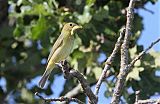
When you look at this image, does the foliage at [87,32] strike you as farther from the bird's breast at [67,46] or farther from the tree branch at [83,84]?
the tree branch at [83,84]

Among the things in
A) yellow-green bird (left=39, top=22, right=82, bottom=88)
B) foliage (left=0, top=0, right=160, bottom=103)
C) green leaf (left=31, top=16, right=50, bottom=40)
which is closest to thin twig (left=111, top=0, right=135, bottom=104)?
yellow-green bird (left=39, top=22, right=82, bottom=88)

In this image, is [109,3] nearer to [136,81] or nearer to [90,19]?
[90,19]

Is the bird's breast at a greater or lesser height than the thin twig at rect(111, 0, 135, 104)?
greater

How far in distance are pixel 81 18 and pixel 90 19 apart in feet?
0.29

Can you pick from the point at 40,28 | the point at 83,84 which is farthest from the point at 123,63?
the point at 40,28

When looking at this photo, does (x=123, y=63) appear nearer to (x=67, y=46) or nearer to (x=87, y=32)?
(x=67, y=46)

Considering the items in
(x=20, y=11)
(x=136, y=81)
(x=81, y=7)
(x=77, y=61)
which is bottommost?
(x=136, y=81)

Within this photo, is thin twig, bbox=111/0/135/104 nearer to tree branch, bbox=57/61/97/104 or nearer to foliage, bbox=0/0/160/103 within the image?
tree branch, bbox=57/61/97/104

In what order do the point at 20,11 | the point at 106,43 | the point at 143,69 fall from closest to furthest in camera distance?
the point at 143,69 < the point at 106,43 < the point at 20,11

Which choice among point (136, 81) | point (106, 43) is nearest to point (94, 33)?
point (106, 43)

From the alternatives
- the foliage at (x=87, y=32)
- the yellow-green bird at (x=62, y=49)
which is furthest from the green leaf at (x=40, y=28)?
the yellow-green bird at (x=62, y=49)

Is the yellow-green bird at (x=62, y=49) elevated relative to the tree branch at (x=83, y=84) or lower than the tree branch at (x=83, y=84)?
elevated

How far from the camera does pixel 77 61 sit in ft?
19.1

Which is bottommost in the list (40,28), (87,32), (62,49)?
(62,49)
